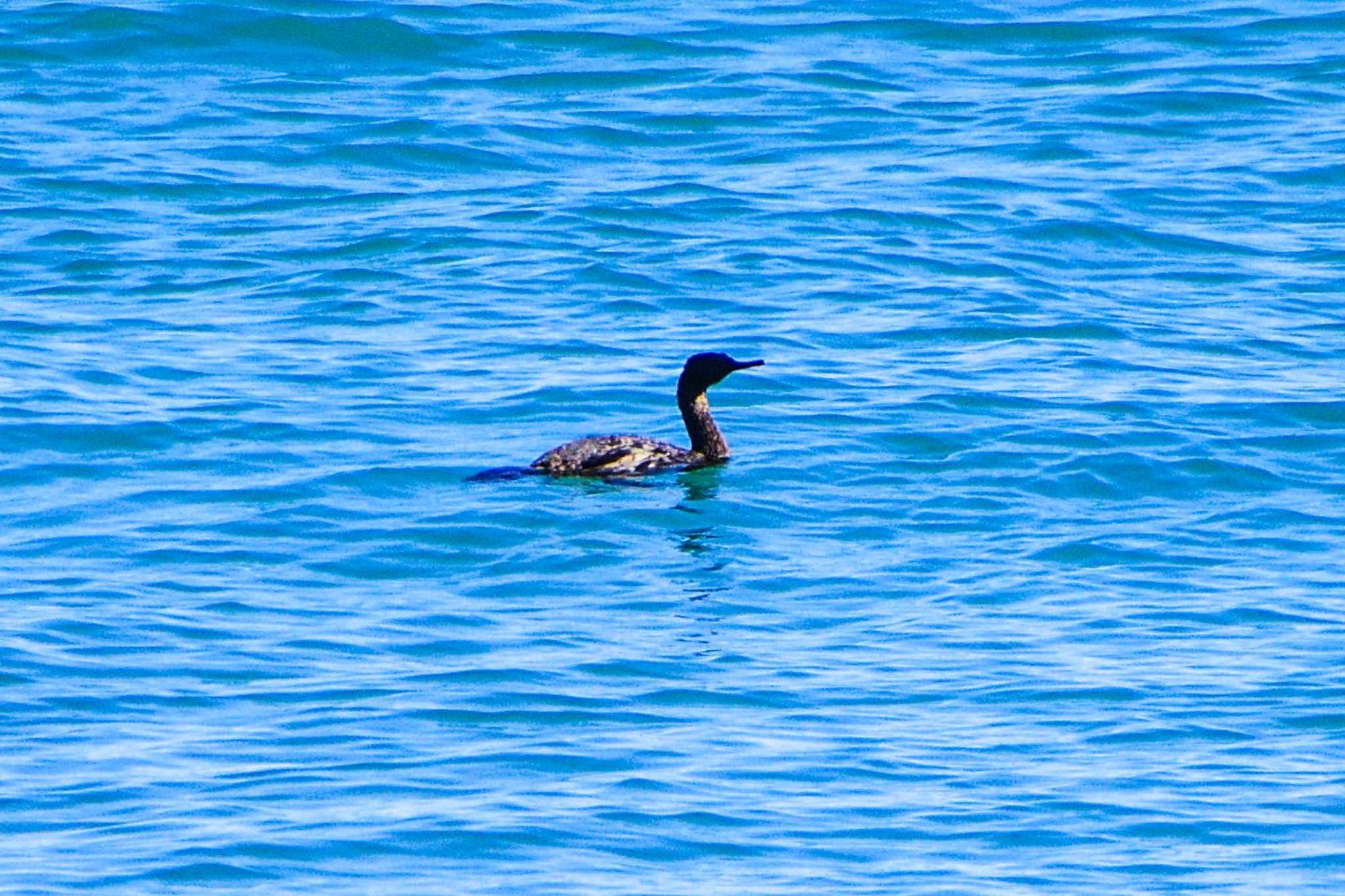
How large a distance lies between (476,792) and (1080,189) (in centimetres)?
1223

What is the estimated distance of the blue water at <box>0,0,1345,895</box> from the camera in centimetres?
902

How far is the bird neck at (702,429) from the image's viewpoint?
573 inches

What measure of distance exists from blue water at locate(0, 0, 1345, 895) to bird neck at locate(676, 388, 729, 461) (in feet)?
0.63

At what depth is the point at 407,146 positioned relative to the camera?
21.4 m

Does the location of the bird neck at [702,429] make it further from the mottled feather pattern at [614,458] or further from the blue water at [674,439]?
the blue water at [674,439]

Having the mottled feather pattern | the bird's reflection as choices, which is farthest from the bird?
the bird's reflection

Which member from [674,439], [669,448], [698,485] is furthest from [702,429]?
[674,439]

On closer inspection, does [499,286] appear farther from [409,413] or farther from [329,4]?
[329,4]

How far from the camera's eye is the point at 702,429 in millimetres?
14570

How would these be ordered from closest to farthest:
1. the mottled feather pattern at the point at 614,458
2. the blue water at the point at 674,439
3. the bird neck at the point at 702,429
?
the blue water at the point at 674,439, the mottled feather pattern at the point at 614,458, the bird neck at the point at 702,429

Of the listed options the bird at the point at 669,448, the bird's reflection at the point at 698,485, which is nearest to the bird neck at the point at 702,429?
the bird at the point at 669,448

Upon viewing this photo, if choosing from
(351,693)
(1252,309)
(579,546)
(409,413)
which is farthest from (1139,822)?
(1252,309)

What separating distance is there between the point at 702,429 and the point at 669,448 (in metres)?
Answer: 0.23

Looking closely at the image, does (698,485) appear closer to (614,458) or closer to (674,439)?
(614,458)
